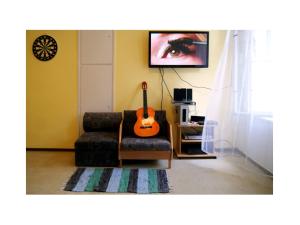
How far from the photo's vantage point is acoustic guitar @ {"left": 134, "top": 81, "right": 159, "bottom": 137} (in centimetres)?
370

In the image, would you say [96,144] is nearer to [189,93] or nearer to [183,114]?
[183,114]

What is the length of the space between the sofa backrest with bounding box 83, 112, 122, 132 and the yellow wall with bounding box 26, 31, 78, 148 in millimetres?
376

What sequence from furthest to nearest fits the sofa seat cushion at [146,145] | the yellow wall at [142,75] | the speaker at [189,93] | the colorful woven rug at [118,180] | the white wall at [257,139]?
1. the yellow wall at [142,75]
2. the speaker at [189,93]
3. the sofa seat cushion at [146,145]
4. the white wall at [257,139]
5. the colorful woven rug at [118,180]

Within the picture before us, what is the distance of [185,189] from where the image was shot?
2.74 metres

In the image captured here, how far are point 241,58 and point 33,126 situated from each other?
11.4 feet

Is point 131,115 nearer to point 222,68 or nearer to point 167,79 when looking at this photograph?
point 167,79

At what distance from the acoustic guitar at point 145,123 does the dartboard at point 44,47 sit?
176 centimetres

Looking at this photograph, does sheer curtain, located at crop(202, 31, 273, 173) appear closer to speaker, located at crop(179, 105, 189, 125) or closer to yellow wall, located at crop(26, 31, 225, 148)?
speaker, located at crop(179, 105, 189, 125)

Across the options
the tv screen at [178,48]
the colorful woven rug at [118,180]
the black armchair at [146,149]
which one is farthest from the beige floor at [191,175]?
the tv screen at [178,48]

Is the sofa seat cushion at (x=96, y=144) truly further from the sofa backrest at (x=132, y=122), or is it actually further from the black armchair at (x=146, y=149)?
the sofa backrest at (x=132, y=122)

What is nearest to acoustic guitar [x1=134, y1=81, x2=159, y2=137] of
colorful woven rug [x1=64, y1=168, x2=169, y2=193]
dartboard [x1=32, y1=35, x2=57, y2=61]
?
colorful woven rug [x1=64, y1=168, x2=169, y2=193]

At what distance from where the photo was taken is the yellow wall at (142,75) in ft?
13.6

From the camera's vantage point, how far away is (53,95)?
4.23m

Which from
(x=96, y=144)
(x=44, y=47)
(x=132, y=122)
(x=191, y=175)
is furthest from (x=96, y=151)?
(x=44, y=47)
